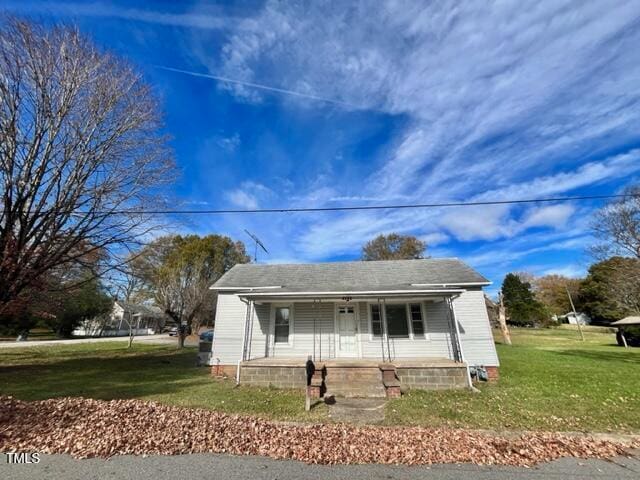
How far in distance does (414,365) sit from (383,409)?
2572 mm

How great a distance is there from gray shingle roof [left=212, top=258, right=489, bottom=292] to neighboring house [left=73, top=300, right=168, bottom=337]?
984 inches

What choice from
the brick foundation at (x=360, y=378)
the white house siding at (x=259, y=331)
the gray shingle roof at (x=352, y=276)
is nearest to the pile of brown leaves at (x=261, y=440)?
the brick foundation at (x=360, y=378)

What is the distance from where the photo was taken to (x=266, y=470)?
402 cm

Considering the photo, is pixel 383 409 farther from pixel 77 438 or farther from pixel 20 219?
pixel 20 219

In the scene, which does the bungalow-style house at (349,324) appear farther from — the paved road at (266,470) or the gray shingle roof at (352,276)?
the paved road at (266,470)

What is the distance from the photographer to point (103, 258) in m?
9.79

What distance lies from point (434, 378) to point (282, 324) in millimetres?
5994

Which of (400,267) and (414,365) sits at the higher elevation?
(400,267)

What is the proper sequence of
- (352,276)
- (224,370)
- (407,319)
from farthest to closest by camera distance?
(352,276)
(407,319)
(224,370)

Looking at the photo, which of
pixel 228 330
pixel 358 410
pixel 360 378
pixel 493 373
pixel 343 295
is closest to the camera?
pixel 358 410

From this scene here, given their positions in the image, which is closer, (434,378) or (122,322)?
(434,378)

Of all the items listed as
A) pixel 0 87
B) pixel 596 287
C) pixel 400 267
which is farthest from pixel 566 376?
pixel 596 287

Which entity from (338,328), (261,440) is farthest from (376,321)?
(261,440)

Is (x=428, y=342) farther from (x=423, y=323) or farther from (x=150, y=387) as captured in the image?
(x=150, y=387)
